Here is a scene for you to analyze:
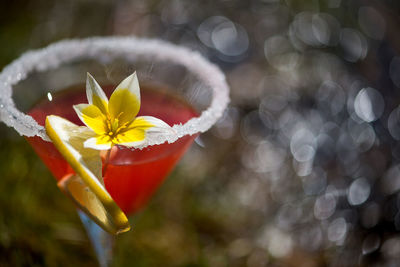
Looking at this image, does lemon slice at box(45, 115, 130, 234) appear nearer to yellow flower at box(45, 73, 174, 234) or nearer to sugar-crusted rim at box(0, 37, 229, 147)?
yellow flower at box(45, 73, 174, 234)

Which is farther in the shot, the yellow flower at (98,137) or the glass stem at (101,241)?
the glass stem at (101,241)

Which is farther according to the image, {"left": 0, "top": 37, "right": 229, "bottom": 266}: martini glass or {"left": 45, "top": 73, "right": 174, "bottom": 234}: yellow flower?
{"left": 0, "top": 37, "right": 229, "bottom": 266}: martini glass

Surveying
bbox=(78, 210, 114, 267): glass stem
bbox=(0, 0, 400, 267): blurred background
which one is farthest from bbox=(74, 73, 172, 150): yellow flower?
bbox=(0, 0, 400, 267): blurred background

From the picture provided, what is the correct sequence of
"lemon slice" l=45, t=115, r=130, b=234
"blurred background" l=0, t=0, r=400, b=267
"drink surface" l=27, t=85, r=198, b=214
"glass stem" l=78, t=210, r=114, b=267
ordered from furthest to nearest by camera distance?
"blurred background" l=0, t=0, r=400, b=267, "glass stem" l=78, t=210, r=114, b=267, "drink surface" l=27, t=85, r=198, b=214, "lemon slice" l=45, t=115, r=130, b=234

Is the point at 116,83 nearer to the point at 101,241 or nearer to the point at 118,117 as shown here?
the point at 118,117

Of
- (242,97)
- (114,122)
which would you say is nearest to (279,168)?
(242,97)

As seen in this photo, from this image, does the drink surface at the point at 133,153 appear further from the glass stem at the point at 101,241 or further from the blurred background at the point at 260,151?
the blurred background at the point at 260,151

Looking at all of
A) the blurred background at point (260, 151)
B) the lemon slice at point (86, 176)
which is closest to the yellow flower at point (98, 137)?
the lemon slice at point (86, 176)
